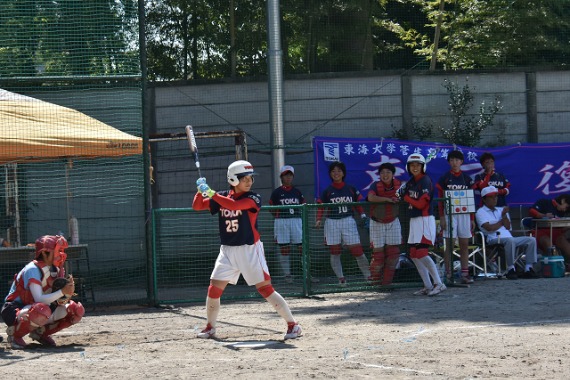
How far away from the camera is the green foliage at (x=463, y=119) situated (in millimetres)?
16469

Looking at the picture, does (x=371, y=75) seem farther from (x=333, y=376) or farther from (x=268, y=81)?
(x=333, y=376)

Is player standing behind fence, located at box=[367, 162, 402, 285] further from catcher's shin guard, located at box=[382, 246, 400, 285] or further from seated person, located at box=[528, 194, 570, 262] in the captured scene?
seated person, located at box=[528, 194, 570, 262]

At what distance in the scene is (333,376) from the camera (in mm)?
7297

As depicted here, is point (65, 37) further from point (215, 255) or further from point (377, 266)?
point (377, 266)

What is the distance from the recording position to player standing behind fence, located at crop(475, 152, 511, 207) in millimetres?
15352

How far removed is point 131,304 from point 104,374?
483 cm

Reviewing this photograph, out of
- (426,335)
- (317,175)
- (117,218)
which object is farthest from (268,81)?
(426,335)

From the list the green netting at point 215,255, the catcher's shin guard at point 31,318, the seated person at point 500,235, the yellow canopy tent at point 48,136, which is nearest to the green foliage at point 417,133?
the seated person at point 500,235

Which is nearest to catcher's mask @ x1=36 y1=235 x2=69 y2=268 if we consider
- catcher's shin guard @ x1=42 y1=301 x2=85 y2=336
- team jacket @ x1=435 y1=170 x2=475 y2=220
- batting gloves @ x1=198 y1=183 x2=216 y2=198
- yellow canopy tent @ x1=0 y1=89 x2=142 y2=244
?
catcher's shin guard @ x1=42 y1=301 x2=85 y2=336

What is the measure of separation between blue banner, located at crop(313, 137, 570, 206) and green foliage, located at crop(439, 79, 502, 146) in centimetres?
37

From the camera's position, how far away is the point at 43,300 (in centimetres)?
930

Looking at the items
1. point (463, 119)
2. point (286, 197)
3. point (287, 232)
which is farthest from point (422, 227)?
point (463, 119)

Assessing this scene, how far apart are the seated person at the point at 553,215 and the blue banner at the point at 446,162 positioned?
0.71 m

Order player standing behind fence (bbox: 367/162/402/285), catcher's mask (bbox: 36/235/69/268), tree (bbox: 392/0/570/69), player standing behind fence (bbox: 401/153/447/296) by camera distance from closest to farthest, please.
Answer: catcher's mask (bbox: 36/235/69/268) → player standing behind fence (bbox: 401/153/447/296) → player standing behind fence (bbox: 367/162/402/285) → tree (bbox: 392/0/570/69)
